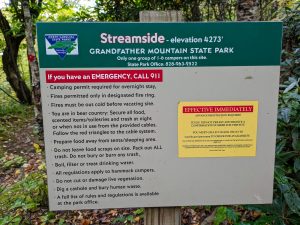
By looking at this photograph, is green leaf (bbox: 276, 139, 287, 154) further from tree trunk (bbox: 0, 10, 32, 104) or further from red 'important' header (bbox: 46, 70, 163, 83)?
tree trunk (bbox: 0, 10, 32, 104)

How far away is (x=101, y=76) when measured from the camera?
1610 mm

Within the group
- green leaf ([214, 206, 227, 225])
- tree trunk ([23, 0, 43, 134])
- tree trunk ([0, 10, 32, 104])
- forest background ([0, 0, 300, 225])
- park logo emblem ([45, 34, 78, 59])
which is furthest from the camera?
tree trunk ([0, 10, 32, 104])

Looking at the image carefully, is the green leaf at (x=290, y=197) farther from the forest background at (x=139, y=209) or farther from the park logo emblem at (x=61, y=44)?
the park logo emblem at (x=61, y=44)

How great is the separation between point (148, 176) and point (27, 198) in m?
2.75

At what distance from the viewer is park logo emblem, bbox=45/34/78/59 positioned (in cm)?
157

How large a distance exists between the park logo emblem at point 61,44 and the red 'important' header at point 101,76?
0.31 ft

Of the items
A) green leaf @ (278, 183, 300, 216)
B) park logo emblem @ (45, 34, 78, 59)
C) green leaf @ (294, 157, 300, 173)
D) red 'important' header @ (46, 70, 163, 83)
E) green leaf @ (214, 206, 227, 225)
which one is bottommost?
green leaf @ (214, 206, 227, 225)

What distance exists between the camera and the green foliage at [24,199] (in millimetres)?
3766

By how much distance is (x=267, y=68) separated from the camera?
164 cm

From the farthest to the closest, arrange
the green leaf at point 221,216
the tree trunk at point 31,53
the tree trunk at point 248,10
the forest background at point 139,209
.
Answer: the tree trunk at point 31,53, the tree trunk at point 248,10, the green leaf at point 221,216, the forest background at point 139,209

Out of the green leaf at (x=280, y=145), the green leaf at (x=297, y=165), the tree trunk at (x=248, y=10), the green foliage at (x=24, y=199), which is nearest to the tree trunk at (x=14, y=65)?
the green foliage at (x=24, y=199)

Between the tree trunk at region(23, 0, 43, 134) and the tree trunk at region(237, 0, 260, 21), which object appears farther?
the tree trunk at region(23, 0, 43, 134)

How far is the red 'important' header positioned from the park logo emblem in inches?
3.7

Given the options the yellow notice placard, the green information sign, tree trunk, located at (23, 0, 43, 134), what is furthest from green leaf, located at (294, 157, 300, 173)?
tree trunk, located at (23, 0, 43, 134)
